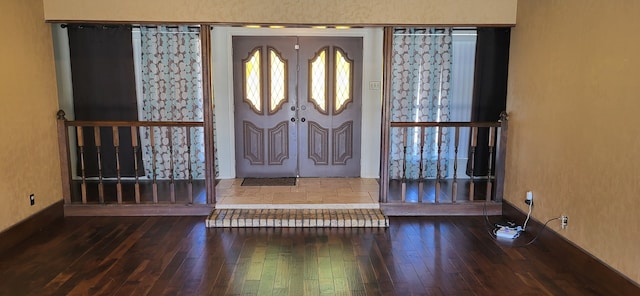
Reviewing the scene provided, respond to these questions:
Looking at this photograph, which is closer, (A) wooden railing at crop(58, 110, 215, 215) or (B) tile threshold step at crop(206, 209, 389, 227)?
(B) tile threshold step at crop(206, 209, 389, 227)

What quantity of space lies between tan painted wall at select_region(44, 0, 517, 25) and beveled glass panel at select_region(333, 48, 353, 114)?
1456 millimetres

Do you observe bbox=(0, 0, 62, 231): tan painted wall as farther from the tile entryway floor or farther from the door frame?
the door frame

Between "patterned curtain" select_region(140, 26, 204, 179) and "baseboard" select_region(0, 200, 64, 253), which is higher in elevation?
"patterned curtain" select_region(140, 26, 204, 179)

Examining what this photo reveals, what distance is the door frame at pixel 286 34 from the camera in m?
5.56

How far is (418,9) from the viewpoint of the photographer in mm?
4230

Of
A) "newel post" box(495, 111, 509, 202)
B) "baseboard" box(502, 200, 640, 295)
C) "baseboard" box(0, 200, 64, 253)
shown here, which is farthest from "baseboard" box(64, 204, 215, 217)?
"baseboard" box(502, 200, 640, 295)

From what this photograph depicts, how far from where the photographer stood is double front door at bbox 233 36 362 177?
18.5 ft

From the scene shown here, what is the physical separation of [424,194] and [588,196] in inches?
83.6

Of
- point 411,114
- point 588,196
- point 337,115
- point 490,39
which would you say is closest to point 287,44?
point 337,115

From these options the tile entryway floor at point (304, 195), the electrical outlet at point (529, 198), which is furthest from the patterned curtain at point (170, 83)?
the electrical outlet at point (529, 198)

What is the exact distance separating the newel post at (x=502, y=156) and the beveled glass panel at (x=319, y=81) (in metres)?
2.30

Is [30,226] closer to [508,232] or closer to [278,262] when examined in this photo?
[278,262]

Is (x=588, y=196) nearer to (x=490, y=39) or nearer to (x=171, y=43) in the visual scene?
(x=490, y=39)

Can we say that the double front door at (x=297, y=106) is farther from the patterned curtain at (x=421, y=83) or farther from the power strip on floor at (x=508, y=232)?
the power strip on floor at (x=508, y=232)
